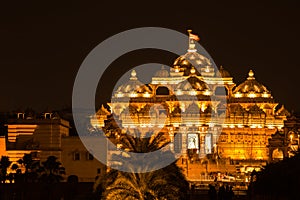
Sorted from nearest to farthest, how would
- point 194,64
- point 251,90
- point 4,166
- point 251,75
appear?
point 4,166
point 251,90
point 194,64
point 251,75

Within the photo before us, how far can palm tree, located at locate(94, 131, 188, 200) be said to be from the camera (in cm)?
4497

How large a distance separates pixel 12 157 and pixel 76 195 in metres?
14.9

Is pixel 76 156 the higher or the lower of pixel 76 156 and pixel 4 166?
the higher

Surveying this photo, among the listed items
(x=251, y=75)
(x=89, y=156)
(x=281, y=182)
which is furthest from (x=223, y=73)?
(x=281, y=182)

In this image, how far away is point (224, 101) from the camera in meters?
96.4

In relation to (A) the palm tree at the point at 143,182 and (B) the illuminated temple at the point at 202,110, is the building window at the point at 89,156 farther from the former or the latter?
(A) the palm tree at the point at 143,182

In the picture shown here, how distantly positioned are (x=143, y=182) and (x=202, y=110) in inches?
1876

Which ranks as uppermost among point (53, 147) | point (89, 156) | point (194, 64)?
point (194, 64)

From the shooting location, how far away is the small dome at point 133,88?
9781 cm

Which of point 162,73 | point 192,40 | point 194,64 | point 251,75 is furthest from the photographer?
point 192,40

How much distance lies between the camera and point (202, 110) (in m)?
92.6

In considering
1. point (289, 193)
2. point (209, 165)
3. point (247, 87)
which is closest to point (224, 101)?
point (247, 87)

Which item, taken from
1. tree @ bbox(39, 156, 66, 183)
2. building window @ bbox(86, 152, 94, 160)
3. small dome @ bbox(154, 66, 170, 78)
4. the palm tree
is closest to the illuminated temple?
small dome @ bbox(154, 66, 170, 78)

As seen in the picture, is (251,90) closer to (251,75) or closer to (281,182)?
(251,75)
